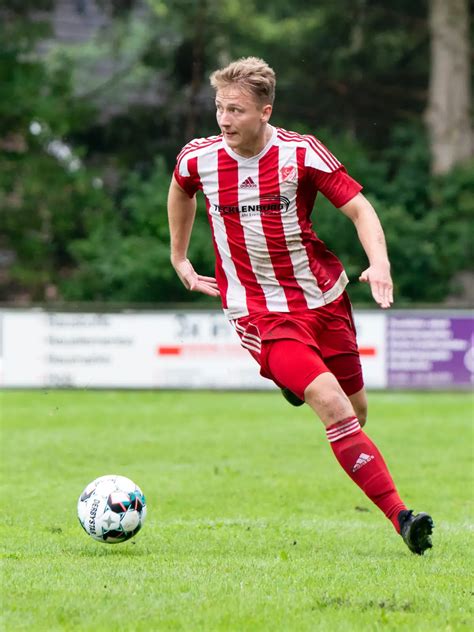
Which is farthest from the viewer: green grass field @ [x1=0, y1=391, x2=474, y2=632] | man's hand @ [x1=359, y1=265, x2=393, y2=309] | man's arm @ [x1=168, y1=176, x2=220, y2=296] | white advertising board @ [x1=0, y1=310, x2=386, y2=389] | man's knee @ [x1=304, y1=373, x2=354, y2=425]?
white advertising board @ [x1=0, y1=310, x2=386, y2=389]

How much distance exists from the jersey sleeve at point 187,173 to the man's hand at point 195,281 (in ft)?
1.53

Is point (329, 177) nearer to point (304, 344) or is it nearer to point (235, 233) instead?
point (235, 233)

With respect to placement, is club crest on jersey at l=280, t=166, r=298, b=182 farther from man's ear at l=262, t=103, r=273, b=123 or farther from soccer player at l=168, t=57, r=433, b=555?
man's ear at l=262, t=103, r=273, b=123

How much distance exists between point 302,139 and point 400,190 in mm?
22618

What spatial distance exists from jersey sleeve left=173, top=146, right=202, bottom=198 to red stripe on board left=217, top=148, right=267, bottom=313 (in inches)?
6.3

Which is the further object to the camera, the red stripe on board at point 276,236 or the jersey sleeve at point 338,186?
the red stripe on board at point 276,236

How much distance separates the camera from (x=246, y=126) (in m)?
6.27

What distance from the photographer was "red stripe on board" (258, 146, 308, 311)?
21.1 ft

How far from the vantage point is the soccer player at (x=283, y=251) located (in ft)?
20.0

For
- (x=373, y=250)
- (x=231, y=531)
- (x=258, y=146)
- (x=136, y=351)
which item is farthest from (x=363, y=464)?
(x=136, y=351)

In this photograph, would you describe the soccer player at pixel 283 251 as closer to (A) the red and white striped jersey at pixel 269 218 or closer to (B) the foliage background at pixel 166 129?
(A) the red and white striped jersey at pixel 269 218

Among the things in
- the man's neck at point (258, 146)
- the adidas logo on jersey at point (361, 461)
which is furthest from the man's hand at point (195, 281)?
the adidas logo on jersey at point (361, 461)

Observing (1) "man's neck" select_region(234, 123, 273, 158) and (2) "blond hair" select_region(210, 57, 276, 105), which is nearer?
(2) "blond hair" select_region(210, 57, 276, 105)

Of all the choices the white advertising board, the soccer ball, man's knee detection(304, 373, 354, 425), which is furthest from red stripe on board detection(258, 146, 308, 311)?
the white advertising board
